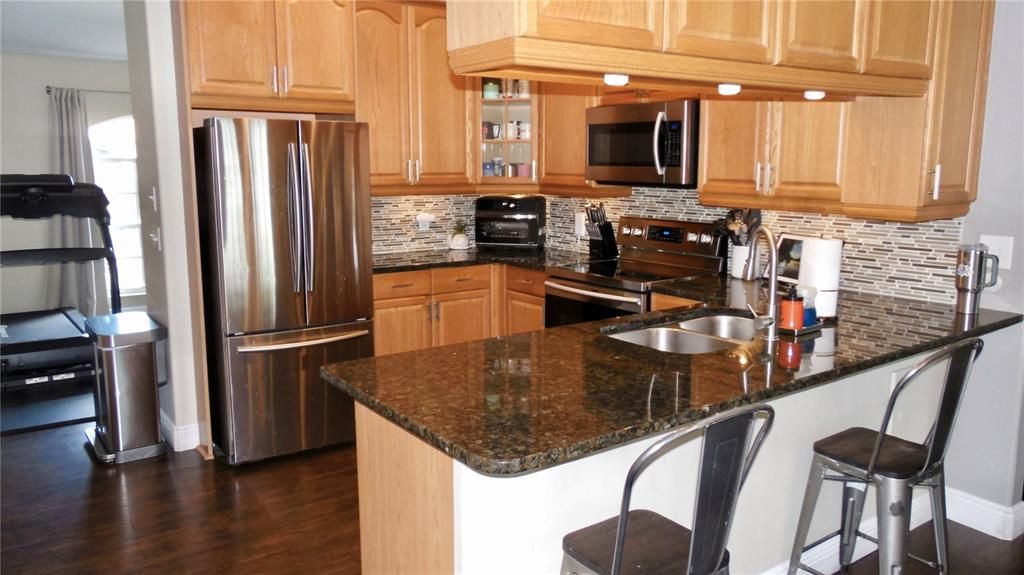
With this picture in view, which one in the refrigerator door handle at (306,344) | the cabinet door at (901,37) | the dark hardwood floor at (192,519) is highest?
the cabinet door at (901,37)

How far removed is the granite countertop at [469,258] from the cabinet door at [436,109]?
46 cm

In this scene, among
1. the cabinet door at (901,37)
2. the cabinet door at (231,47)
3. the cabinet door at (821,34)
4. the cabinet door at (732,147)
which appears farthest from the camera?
the cabinet door at (231,47)

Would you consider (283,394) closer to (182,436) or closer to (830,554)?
(182,436)

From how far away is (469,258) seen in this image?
4.55 meters

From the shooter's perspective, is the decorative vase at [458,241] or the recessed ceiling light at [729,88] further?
the decorative vase at [458,241]

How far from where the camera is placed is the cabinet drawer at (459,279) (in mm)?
4371

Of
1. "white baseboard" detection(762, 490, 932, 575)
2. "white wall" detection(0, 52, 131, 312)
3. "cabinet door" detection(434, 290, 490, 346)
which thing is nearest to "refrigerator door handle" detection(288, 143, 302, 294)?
"cabinet door" detection(434, 290, 490, 346)

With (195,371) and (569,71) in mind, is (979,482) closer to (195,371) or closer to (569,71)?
(569,71)

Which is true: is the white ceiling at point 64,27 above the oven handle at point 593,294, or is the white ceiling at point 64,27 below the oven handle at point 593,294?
above

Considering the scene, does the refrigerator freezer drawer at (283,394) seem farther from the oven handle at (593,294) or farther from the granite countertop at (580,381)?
the granite countertop at (580,381)

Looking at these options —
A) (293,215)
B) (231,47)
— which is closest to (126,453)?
(293,215)

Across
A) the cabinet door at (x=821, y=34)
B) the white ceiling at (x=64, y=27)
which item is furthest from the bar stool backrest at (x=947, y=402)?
the white ceiling at (x=64, y=27)

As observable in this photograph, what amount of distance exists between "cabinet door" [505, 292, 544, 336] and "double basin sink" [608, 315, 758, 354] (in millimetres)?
1476

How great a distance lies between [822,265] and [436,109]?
2.49 m
